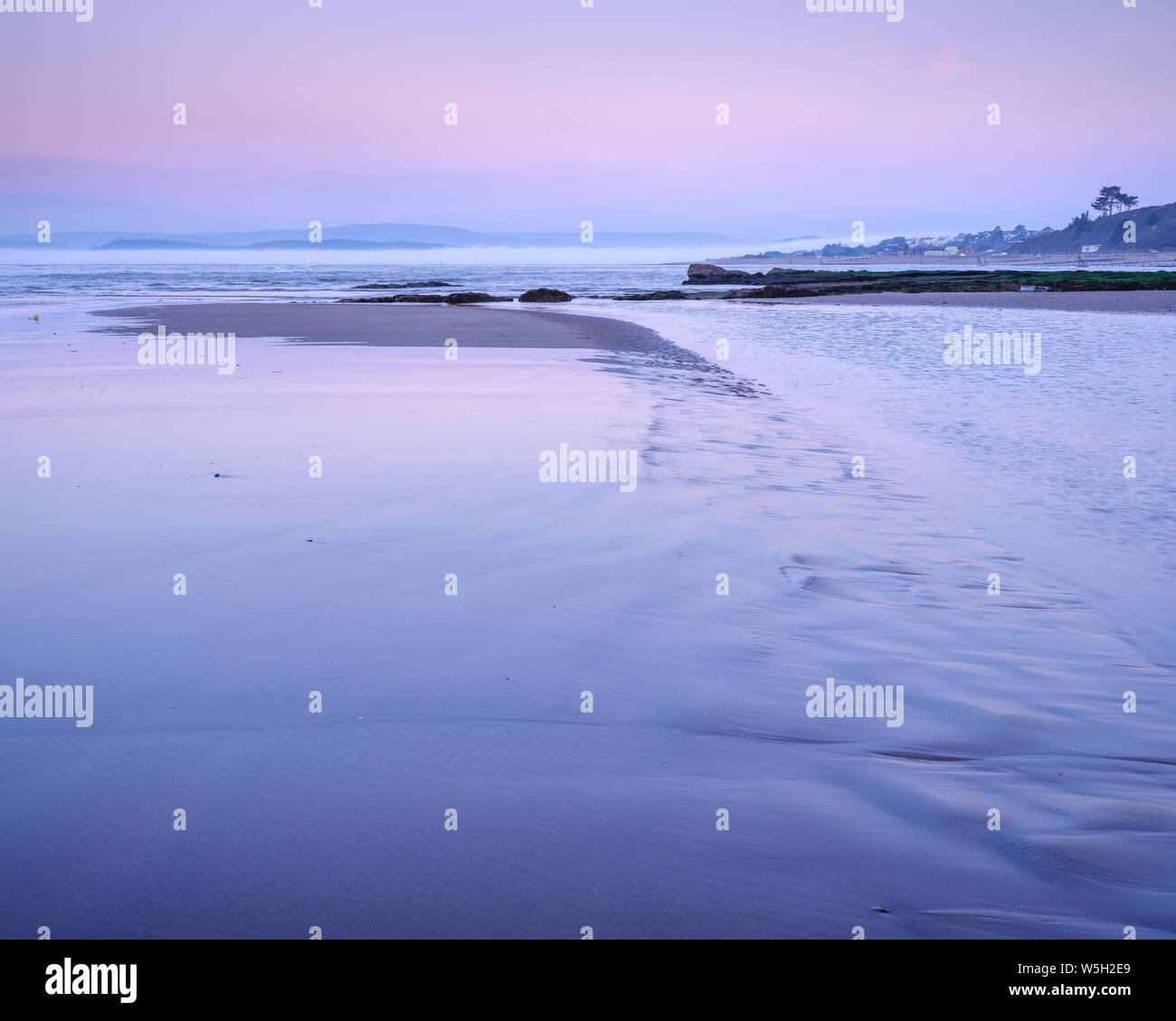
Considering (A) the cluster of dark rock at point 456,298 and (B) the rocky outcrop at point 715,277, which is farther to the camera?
(B) the rocky outcrop at point 715,277

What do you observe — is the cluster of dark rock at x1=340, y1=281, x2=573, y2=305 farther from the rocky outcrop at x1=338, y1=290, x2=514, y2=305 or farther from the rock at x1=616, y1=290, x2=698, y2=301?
the rock at x1=616, y1=290, x2=698, y2=301

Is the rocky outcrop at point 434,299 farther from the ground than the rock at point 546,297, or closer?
closer

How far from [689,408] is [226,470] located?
6.16 m

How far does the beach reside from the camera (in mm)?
2859

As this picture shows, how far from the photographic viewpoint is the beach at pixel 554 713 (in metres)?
2.86

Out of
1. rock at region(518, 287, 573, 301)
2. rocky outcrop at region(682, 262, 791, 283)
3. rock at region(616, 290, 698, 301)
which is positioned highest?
rocky outcrop at region(682, 262, 791, 283)

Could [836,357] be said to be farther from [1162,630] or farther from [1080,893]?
[1080,893]

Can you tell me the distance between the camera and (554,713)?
4039 millimetres

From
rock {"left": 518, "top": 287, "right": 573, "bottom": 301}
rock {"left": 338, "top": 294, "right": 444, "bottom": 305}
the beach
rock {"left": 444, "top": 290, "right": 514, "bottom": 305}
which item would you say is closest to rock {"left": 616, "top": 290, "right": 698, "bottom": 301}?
rock {"left": 518, "top": 287, "right": 573, "bottom": 301}

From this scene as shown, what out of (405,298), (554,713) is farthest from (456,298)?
(554,713)

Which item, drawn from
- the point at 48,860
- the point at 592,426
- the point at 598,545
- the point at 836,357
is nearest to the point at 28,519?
the point at 598,545

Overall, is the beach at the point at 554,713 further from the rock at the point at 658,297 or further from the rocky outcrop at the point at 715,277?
the rocky outcrop at the point at 715,277

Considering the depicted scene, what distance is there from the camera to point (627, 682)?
434 centimetres

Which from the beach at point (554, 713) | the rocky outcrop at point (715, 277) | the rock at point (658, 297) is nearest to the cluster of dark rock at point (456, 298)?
the rock at point (658, 297)
